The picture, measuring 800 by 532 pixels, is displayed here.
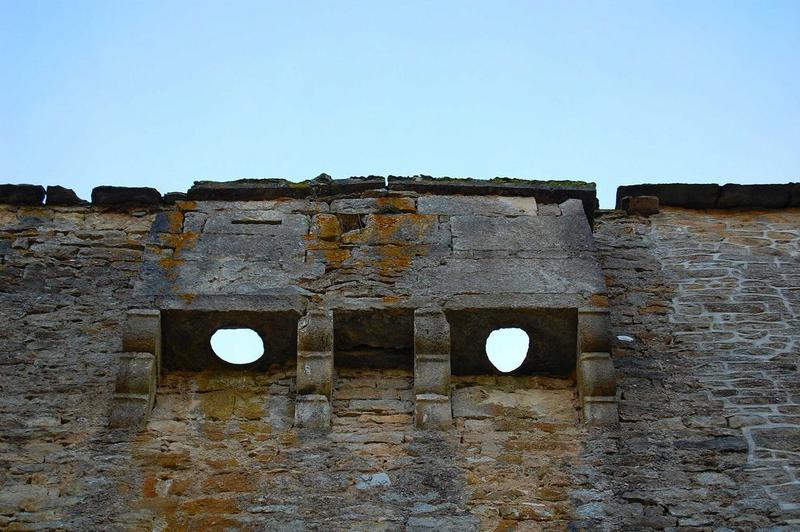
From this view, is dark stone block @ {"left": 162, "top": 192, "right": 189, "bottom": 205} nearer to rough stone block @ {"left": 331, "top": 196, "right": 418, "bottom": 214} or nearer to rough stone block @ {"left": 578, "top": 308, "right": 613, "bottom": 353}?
rough stone block @ {"left": 331, "top": 196, "right": 418, "bottom": 214}

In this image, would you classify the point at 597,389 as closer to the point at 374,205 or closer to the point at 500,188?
the point at 500,188

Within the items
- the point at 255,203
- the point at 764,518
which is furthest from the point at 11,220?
the point at 764,518

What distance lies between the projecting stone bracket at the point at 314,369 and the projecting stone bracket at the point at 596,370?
4.65 ft

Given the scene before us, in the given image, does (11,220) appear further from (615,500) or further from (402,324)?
(615,500)

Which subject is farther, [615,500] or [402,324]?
[402,324]

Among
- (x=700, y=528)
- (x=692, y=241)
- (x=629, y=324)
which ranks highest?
(x=692, y=241)

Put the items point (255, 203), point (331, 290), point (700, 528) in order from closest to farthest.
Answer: point (700, 528) < point (331, 290) < point (255, 203)

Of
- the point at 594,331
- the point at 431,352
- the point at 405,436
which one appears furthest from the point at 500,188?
the point at 405,436

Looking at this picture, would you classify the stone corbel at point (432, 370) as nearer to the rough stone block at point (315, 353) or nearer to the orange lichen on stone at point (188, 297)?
the rough stone block at point (315, 353)

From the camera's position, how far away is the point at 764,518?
18.7 ft

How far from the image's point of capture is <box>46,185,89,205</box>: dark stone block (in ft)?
26.1

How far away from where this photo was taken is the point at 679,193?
27.2ft

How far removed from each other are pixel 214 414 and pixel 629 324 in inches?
103

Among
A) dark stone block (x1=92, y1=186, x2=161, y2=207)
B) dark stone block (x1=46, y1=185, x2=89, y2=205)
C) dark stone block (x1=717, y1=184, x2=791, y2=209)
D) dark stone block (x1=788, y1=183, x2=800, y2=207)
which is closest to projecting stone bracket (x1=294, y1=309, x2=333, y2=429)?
dark stone block (x1=92, y1=186, x2=161, y2=207)
